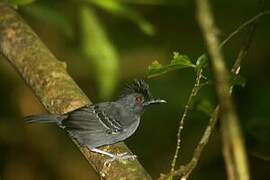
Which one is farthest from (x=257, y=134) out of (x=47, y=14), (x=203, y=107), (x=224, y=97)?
(x=224, y=97)

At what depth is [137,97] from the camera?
195 inches

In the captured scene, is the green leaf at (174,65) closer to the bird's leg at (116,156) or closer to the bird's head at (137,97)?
the bird's leg at (116,156)

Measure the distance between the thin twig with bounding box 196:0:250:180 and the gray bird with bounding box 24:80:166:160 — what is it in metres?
2.38

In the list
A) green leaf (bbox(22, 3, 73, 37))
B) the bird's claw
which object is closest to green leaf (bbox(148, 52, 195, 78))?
the bird's claw

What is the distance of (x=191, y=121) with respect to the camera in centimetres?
647

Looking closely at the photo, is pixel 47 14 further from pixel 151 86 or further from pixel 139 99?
pixel 151 86

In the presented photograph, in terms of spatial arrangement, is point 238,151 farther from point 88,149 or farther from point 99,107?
point 99,107

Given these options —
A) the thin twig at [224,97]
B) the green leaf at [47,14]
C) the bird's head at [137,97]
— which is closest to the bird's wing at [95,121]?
the bird's head at [137,97]

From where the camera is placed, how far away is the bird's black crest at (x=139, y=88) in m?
4.80

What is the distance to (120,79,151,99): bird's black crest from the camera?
15.8ft

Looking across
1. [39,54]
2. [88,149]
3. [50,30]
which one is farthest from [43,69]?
[50,30]

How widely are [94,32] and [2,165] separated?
2226 millimetres

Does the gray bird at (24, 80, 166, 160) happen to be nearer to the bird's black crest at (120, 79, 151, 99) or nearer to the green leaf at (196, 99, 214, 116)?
the bird's black crest at (120, 79, 151, 99)

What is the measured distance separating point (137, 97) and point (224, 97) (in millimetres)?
3282
